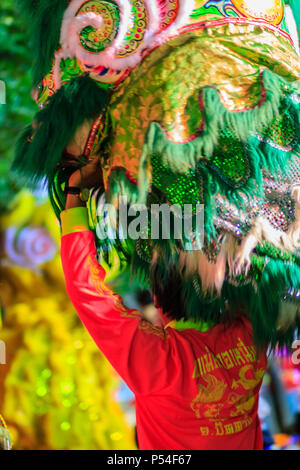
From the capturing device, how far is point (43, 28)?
1.00 meters

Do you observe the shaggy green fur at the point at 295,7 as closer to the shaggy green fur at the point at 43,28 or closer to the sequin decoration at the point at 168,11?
the sequin decoration at the point at 168,11

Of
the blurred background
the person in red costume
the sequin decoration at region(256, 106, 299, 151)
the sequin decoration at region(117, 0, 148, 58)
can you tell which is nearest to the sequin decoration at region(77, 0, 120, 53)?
the sequin decoration at region(117, 0, 148, 58)

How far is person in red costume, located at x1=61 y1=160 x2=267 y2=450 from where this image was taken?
0.89 metres

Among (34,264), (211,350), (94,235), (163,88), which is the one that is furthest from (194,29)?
(34,264)

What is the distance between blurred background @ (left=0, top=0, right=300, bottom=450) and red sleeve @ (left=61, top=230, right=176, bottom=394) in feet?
3.07

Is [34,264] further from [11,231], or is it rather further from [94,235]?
[94,235]

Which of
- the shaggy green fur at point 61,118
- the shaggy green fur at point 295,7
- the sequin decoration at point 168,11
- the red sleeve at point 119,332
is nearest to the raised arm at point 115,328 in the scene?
the red sleeve at point 119,332

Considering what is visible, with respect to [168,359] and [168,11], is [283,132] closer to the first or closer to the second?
[168,11]

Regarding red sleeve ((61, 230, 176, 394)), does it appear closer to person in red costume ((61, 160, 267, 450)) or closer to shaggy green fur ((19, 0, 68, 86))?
person in red costume ((61, 160, 267, 450))

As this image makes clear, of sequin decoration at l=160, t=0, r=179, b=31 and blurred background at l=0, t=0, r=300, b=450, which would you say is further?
blurred background at l=0, t=0, r=300, b=450

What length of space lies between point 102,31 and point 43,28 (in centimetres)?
13

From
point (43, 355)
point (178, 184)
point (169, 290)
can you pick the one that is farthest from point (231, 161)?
point (43, 355)

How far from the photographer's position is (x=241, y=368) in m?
0.97
